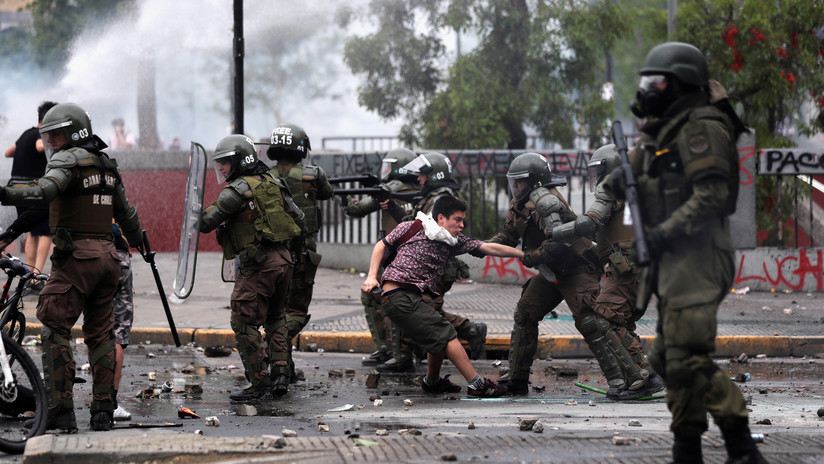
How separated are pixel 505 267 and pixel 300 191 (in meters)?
5.44

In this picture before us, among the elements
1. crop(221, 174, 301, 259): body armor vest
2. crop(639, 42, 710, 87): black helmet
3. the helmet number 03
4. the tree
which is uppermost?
the tree

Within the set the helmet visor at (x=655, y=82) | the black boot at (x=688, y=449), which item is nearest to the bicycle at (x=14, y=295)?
the helmet visor at (x=655, y=82)

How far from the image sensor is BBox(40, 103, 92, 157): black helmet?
554cm

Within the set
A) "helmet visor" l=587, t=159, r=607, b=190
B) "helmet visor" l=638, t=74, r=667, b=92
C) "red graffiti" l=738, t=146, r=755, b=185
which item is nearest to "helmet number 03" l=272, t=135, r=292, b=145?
"helmet visor" l=587, t=159, r=607, b=190

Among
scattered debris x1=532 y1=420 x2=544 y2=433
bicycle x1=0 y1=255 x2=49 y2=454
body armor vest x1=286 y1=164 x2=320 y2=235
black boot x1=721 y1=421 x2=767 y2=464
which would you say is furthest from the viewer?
body armor vest x1=286 y1=164 x2=320 y2=235

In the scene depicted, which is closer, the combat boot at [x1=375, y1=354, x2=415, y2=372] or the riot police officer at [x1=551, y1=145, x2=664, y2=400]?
the riot police officer at [x1=551, y1=145, x2=664, y2=400]

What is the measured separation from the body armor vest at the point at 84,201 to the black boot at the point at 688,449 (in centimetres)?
327

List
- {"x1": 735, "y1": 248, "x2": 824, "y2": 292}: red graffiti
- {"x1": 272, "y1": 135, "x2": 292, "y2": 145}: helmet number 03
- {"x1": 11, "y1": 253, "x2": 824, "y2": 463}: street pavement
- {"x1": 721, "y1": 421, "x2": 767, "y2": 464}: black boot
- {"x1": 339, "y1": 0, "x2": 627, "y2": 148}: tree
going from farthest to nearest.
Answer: {"x1": 339, "y1": 0, "x2": 627, "y2": 148}: tree
{"x1": 735, "y1": 248, "x2": 824, "y2": 292}: red graffiti
{"x1": 272, "y1": 135, "x2": 292, "y2": 145}: helmet number 03
{"x1": 11, "y1": 253, "x2": 824, "y2": 463}: street pavement
{"x1": 721, "y1": 421, "x2": 767, "y2": 464}: black boot

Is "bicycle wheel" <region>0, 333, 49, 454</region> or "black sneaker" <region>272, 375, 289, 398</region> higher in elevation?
"bicycle wheel" <region>0, 333, 49, 454</region>

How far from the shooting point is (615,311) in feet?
22.1

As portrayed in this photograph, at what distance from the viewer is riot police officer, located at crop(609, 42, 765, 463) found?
4.14 metres

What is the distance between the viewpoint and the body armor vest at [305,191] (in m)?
7.67

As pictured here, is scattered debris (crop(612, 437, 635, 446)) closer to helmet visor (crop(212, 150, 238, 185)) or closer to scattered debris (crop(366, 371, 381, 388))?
scattered debris (crop(366, 371, 381, 388))

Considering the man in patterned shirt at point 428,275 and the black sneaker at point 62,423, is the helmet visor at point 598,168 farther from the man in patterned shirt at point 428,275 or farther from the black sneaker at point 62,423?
the black sneaker at point 62,423
